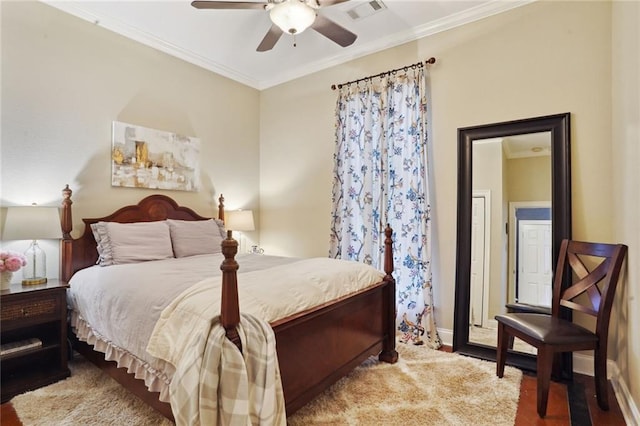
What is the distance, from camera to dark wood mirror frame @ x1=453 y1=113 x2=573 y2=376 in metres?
2.61

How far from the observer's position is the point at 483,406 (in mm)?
2088

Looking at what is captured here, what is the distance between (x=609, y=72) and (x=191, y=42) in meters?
3.83

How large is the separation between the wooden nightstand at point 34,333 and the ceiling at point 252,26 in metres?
2.46

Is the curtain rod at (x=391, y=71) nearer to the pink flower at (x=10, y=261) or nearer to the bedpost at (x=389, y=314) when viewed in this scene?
the bedpost at (x=389, y=314)

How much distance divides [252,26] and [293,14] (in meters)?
1.33

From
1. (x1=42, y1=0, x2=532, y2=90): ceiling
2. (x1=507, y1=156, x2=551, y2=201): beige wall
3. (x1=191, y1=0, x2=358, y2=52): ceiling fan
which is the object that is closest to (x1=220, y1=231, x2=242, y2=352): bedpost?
(x1=191, y1=0, x2=358, y2=52): ceiling fan

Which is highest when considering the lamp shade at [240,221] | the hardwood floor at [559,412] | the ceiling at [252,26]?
the ceiling at [252,26]

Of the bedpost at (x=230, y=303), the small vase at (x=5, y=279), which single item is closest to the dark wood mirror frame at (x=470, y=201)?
the bedpost at (x=230, y=303)

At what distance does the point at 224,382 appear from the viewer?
138cm

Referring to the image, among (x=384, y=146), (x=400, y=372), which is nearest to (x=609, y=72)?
(x=384, y=146)

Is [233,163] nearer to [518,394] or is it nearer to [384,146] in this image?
[384,146]

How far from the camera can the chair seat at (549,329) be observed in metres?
2.05

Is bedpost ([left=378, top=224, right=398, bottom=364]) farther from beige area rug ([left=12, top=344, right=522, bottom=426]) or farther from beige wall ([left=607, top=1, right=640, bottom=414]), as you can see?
beige wall ([left=607, top=1, right=640, bottom=414])

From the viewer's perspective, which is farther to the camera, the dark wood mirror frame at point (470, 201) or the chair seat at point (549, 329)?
the dark wood mirror frame at point (470, 201)
